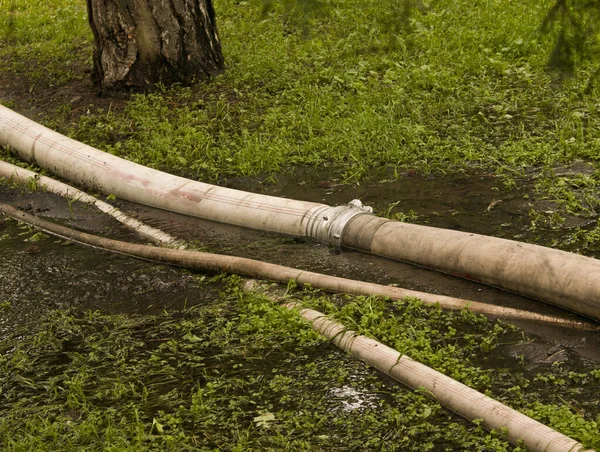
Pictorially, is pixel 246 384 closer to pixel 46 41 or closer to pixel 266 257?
pixel 266 257

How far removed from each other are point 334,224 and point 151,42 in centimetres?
377

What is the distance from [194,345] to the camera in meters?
4.71

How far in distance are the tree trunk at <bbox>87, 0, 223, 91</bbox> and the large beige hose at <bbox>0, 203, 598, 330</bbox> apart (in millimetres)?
2745

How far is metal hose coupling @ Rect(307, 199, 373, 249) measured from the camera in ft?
18.8

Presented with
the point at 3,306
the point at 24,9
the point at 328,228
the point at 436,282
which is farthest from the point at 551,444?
the point at 24,9

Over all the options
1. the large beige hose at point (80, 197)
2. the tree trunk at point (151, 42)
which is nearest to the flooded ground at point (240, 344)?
the large beige hose at point (80, 197)

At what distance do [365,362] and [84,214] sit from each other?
10.6 feet

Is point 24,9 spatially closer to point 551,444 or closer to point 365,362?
point 365,362

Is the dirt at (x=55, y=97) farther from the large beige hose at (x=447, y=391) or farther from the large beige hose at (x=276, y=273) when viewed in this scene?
the large beige hose at (x=447, y=391)

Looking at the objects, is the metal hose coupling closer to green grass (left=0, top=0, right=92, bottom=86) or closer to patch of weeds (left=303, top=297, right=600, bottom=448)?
patch of weeds (left=303, top=297, right=600, bottom=448)

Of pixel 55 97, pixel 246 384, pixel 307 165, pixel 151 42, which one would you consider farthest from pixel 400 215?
pixel 55 97

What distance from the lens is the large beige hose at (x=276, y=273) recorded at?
462cm

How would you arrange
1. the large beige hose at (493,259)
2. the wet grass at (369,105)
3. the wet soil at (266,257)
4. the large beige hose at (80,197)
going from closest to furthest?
the large beige hose at (493,259), the wet soil at (266,257), the large beige hose at (80,197), the wet grass at (369,105)

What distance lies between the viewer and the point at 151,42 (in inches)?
341
